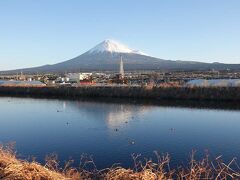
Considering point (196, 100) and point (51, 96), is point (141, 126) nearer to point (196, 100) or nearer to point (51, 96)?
point (196, 100)

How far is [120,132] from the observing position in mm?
18312

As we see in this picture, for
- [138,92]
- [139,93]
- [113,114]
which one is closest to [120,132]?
[113,114]

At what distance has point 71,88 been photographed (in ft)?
139

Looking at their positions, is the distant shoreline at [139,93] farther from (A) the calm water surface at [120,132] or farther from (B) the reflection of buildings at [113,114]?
(B) the reflection of buildings at [113,114]

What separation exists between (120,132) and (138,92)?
19.4 meters

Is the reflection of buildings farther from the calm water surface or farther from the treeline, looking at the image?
the treeline

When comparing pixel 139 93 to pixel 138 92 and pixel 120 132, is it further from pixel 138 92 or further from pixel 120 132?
pixel 120 132

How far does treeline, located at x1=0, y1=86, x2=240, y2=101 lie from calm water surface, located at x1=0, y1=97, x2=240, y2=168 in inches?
280

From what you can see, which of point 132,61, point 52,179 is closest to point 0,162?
point 52,179

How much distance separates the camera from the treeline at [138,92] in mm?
34031

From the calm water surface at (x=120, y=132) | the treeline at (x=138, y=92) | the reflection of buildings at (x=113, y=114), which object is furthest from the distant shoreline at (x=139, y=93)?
the reflection of buildings at (x=113, y=114)

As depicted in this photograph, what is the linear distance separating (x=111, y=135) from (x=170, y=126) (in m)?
4.07

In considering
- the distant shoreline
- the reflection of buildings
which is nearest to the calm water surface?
the reflection of buildings

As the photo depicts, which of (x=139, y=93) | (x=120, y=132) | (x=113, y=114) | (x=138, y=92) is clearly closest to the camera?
(x=120, y=132)
